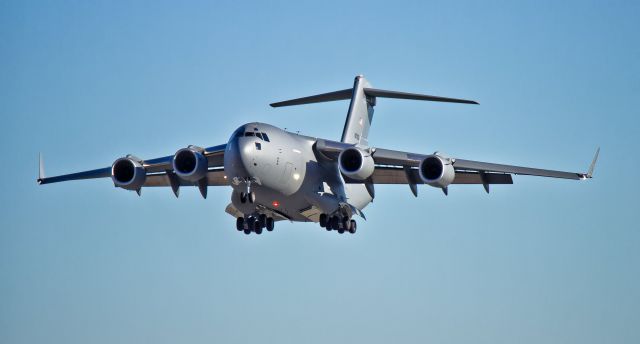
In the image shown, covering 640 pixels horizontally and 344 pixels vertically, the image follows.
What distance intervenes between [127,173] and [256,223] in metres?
3.75

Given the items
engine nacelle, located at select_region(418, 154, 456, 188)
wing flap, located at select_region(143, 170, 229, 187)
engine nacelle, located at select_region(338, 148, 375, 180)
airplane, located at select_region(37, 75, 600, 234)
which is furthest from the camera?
wing flap, located at select_region(143, 170, 229, 187)

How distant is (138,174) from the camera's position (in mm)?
31859

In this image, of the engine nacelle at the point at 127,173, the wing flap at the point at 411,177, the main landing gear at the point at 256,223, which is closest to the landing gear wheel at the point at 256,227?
the main landing gear at the point at 256,223

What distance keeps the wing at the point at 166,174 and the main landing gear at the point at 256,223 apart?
4.09 ft

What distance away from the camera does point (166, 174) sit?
110 feet

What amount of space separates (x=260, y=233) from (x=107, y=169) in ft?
16.3

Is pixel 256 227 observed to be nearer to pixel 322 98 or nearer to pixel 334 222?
pixel 334 222

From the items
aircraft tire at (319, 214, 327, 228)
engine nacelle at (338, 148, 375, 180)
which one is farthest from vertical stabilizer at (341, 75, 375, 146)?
engine nacelle at (338, 148, 375, 180)

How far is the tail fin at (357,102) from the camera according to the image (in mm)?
34594

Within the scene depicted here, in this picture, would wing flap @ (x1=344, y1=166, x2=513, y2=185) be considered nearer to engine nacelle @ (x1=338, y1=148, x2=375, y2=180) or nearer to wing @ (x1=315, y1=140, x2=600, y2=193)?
wing @ (x1=315, y1=140, x2=600, y2=193)

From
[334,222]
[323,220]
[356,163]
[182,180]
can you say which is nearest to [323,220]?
[323,220]

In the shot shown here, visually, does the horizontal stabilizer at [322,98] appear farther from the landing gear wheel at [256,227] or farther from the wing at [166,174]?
the landing gear wheel at [256,227]

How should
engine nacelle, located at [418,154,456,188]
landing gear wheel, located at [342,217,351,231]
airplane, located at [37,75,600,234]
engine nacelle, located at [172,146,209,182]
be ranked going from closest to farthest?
airplane, located at [37,75,600,234], engine nacelle, located at [418,154,456,188], engine nacelle, located at [172,146,209,182], landing gear wheel, located at [342,217,351,231]

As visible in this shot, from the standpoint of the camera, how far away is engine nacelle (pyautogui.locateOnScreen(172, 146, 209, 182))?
3068 centimetres
